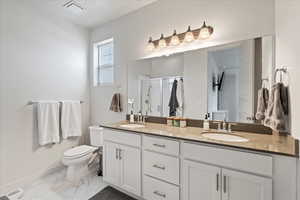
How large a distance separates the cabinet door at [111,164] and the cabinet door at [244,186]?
129cm

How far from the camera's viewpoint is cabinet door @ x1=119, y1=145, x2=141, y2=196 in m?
1.86

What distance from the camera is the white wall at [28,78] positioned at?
7.10 ft

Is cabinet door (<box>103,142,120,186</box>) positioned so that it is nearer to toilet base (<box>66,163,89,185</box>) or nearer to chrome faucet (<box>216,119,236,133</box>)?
toilet base (<box>66,163,89,185</box>)

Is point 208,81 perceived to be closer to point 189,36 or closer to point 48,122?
point 189,36

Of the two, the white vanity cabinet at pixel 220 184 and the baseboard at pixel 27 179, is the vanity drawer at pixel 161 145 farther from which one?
the baseboard at pixel 27 179

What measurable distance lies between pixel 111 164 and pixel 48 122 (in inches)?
49.8

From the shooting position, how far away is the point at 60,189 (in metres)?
2.22

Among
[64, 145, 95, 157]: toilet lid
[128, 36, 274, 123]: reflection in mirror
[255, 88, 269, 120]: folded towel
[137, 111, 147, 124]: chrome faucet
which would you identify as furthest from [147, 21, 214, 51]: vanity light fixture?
[64, 145, 95, 157]: toilet lid

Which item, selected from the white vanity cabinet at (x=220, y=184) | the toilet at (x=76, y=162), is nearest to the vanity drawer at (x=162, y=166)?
the white vanity cabinet at (x=220, y=184)

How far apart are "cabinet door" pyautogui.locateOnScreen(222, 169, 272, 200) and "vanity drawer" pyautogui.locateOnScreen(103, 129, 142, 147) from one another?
947 mm

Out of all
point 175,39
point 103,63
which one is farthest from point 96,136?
point 175,39

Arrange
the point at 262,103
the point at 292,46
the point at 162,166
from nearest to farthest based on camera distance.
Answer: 1. the point at 292,46
2. the point at 262,103
3. the point at 162,166

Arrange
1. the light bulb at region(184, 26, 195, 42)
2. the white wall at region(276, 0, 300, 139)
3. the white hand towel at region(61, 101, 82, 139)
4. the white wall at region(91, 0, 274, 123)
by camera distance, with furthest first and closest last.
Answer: the white hand towel at region(61, 101, 82, 139) < the light bulb at region(184, 26, 195, 42) < the white wall at region(91, 0, 274, 123) < the white wall at region(276, 0, 300, 139)

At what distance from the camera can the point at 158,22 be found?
2387 millimetres
